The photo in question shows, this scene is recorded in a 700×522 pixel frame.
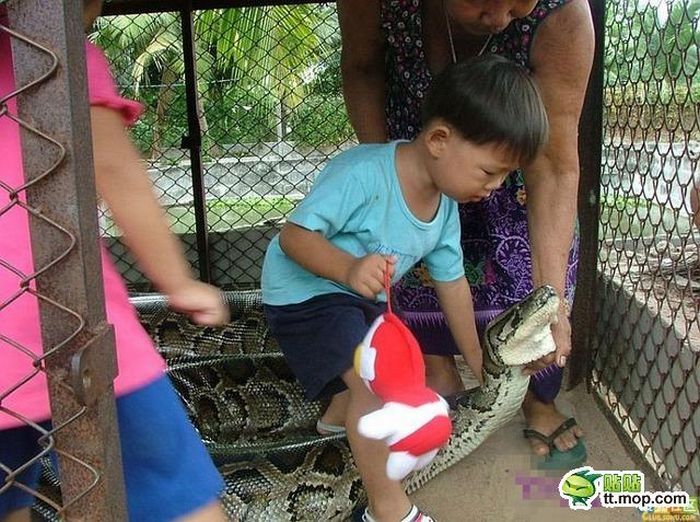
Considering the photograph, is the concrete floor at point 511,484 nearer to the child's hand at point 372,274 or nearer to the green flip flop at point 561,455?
the green flip flop at point 561,455

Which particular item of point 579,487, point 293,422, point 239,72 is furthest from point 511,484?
point 239,72

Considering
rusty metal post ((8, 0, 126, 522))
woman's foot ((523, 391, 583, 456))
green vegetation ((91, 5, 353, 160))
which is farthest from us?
green vegetation ((91, 5, 353, 160))

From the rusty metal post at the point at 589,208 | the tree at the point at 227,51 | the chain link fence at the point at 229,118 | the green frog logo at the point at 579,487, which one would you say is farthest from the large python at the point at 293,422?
the tree at the point at 227,51

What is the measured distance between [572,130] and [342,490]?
4.17ft

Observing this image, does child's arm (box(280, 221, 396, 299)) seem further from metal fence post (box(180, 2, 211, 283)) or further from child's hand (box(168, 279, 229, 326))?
metal fence post (box(180, 2, 211, 283))

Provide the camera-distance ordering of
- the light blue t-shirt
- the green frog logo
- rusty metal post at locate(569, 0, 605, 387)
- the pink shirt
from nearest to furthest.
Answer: the pink shirt
the light blue t-shirt
the green frog logo
rusty metal post at locate(569, 0, 605, 387)

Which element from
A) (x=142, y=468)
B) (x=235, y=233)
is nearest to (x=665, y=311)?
(x=142, y=468)

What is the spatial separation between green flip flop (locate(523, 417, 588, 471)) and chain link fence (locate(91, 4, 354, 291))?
214 centimetres

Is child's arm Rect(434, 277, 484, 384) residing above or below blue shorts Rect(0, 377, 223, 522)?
below

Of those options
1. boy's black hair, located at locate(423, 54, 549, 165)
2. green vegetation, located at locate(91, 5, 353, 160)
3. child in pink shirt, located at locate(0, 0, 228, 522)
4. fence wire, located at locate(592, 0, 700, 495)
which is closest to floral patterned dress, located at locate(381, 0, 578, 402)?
fence wire, located at locate(592, 0, 700, 495)

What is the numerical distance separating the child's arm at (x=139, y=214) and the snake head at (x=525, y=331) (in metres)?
1.23

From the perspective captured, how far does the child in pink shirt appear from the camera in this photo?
112 centimetres

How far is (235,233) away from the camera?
4426mm

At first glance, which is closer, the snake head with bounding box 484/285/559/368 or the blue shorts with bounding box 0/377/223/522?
the blue shorts with bounding box 0/377/223/522
